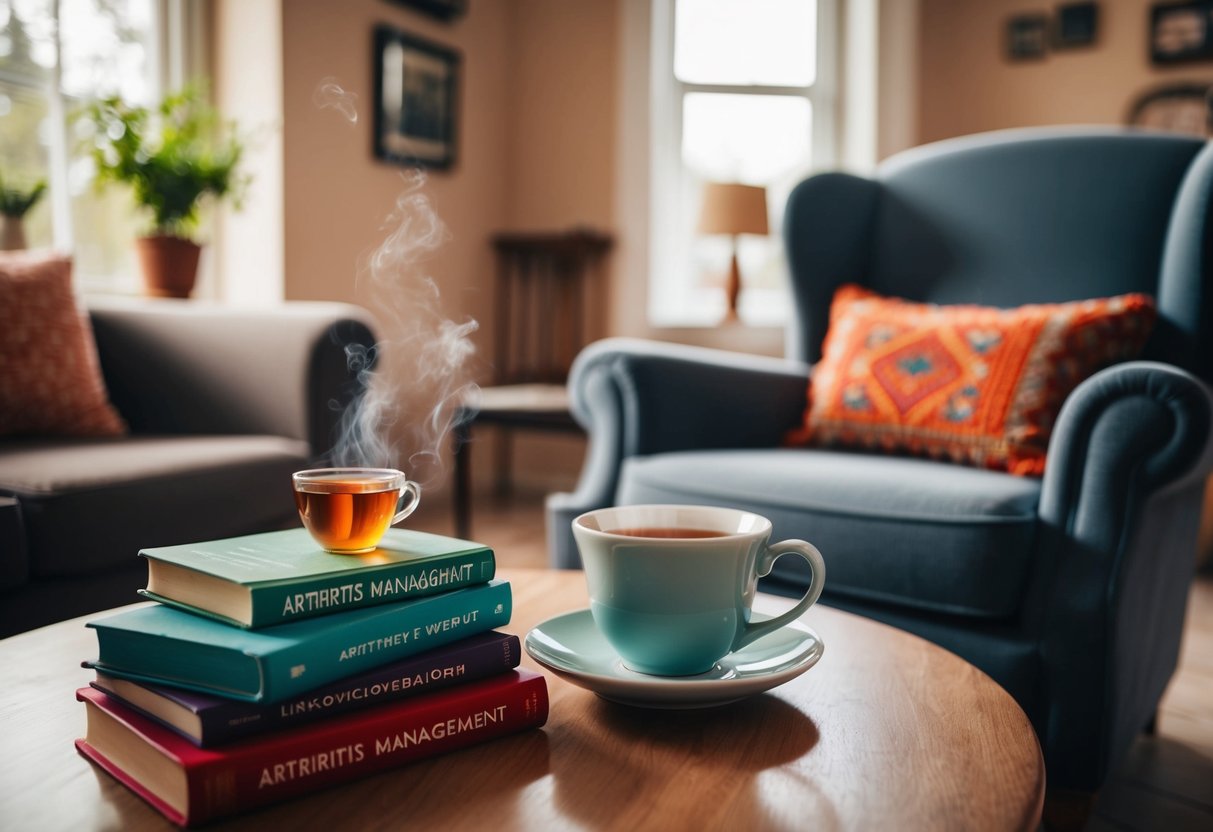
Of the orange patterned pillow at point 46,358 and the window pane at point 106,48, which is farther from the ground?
the window pane at point 106,48

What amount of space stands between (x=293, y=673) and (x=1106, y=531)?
1.05 metres

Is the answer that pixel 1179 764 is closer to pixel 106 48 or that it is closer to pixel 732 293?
pixel 732 293

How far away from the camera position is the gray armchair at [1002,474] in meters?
1.19

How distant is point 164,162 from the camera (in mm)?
2266

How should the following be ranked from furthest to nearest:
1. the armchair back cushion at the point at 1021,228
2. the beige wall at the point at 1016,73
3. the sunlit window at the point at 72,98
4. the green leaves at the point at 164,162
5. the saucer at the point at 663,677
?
the beige wall at the point at 1016,73 → the sunlit window at the point at 72,98 → the green leaves at the point at 164,162 → the armchair back cushion at the point at 1021,228 → the saucer at the point at 663,677

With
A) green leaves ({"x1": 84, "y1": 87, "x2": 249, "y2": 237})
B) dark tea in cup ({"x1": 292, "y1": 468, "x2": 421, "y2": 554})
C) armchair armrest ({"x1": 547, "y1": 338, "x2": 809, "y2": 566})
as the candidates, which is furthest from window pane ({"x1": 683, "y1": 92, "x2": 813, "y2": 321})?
dark tea in cup ({"x1": 292, "y1": 468, "x2": 421, "y2": 554})

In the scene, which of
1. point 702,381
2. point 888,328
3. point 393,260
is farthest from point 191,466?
point 393,260

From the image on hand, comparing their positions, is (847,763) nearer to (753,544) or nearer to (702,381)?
(753,544)

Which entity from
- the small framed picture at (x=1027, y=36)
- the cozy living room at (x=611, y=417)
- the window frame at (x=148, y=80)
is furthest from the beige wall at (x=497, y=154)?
the small framed picture at (x=1027, y=36)

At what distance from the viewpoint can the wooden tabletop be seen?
18.8 inches

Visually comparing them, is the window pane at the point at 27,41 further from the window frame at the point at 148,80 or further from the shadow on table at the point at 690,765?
the shadow on table at the point at 690,765

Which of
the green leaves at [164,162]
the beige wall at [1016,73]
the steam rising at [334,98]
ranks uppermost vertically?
the beige wall at [1016,73]

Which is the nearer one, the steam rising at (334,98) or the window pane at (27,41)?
the window pane at (27,41)

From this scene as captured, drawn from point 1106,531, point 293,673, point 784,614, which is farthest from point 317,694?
point 1106,531
